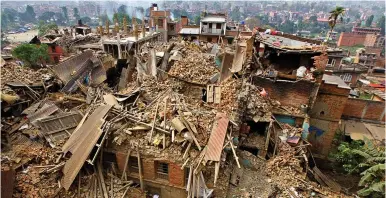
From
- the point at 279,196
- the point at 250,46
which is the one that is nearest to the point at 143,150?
the point at 279,196

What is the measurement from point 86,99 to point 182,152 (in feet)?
26.2

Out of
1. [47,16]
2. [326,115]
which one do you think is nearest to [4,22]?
[47,16]

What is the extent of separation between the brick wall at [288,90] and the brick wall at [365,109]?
37.3 feet

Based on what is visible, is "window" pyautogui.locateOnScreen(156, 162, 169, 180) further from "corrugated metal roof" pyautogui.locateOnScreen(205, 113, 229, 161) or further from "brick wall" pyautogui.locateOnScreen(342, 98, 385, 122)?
"brick wall" pyautogui.locateOnScreen(342, 98, 385, 122)

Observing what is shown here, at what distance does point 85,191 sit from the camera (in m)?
10.0

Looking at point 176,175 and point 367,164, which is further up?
point 176,175

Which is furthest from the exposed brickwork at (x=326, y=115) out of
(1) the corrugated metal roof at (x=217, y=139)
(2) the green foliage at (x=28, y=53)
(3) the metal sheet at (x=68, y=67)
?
(2) the green foliage at (x=28, y=53)

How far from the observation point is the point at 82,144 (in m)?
Answer: 9.85

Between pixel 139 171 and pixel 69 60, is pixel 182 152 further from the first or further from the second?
pixel 69 60

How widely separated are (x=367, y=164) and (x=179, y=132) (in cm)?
1118

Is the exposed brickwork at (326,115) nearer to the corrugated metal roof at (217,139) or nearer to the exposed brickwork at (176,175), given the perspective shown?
the corrugated metal roof at (217,139)

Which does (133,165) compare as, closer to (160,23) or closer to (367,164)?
(367,164)

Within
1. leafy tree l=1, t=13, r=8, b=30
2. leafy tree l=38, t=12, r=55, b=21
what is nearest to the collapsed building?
leafy tree l=1, t=13, r=8, b=30

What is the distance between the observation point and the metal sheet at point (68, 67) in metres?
16.4
